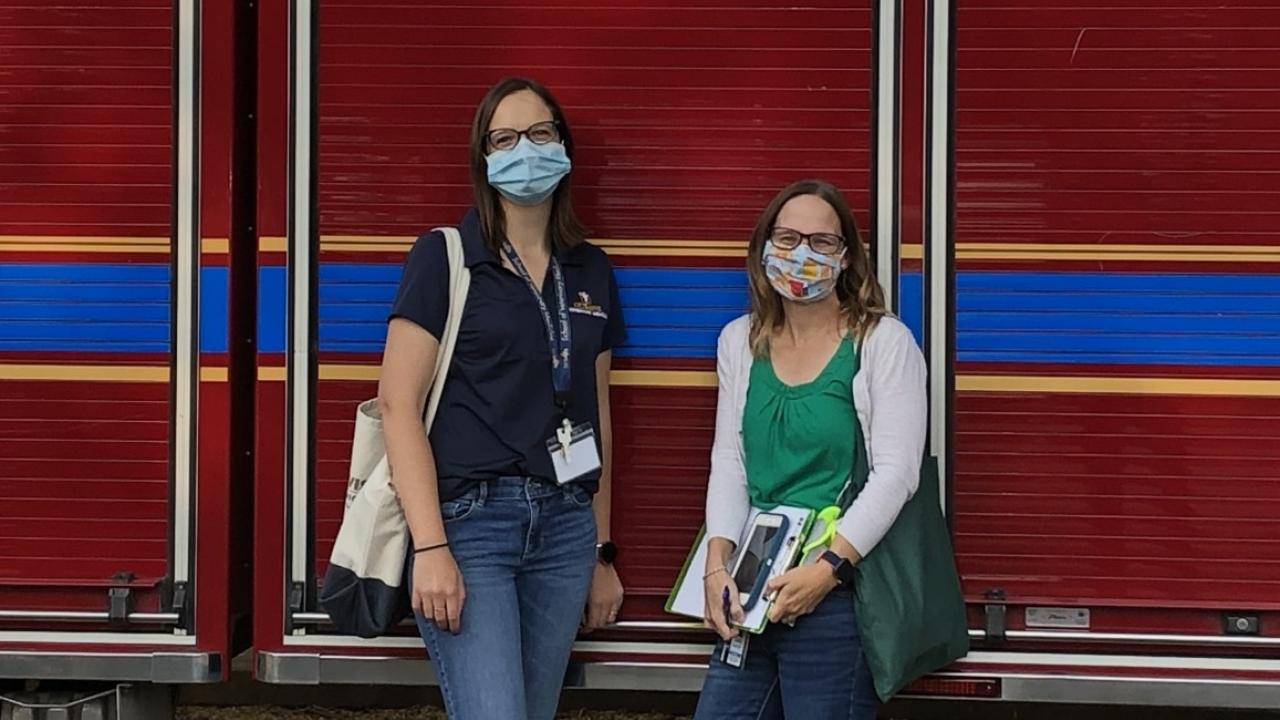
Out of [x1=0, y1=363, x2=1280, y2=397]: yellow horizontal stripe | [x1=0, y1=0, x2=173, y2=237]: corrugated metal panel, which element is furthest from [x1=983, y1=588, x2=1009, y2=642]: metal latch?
[x1=0, y1=0, x2=173, y2=237]: corrugated metal panel

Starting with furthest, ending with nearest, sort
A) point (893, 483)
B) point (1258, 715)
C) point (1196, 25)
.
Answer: point (1258, 715) < point (1196, 25) < point (893, 483)

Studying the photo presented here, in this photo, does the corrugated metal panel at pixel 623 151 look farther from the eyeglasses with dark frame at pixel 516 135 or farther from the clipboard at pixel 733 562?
the eyeglasses with dark frame at pixel 516 135

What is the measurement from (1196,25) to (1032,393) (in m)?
1.01

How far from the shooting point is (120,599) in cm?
325

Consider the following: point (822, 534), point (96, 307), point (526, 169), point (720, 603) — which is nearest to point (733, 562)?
point (720, 603)

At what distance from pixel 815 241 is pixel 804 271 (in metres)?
0.08

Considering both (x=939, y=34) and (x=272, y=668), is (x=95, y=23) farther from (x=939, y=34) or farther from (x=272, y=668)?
(x=939, y=34)

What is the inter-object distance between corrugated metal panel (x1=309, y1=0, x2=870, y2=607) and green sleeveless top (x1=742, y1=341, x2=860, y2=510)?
19.9 inches

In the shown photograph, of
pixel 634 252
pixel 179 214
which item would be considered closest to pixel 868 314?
pixel 634 252

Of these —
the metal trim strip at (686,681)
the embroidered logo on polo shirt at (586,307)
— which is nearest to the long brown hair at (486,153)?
the embroidered logo on polo shirt at (586,307)

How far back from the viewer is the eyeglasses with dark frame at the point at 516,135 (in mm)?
2715

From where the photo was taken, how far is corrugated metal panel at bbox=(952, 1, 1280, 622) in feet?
10.2

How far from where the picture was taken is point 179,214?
325 centimetres

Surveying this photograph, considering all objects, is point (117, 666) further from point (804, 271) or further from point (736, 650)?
point (804, 271)
